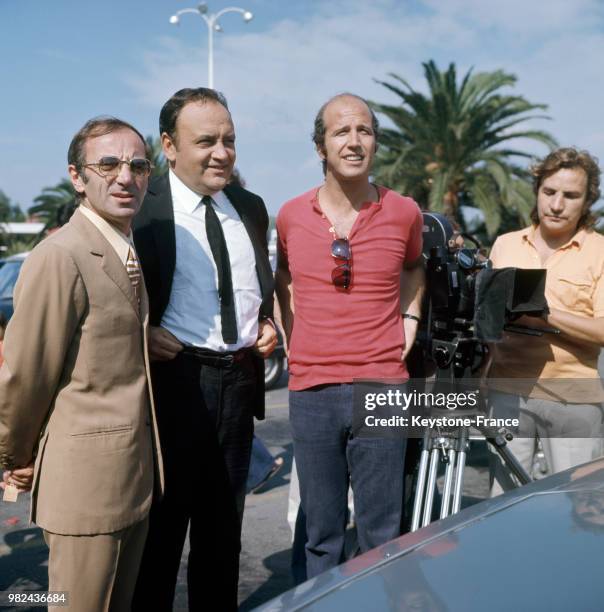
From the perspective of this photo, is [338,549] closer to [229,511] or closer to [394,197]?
[229,511]

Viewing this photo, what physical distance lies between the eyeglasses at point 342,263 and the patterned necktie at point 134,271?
72 cm

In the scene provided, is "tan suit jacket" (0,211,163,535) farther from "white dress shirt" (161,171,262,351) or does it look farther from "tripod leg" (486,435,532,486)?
"tripod leg" (486,435,532,486)

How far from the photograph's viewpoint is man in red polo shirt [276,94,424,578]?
8.43 feet

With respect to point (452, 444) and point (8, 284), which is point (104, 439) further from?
point (8, 284)

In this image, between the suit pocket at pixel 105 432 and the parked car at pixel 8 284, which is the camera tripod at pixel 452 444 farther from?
the parked car at pixel 8 284

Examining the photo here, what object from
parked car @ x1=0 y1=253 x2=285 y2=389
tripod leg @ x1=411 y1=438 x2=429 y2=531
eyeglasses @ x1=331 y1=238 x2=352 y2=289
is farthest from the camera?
parked car @ x1=0 y1=253 x2=285 y2=389

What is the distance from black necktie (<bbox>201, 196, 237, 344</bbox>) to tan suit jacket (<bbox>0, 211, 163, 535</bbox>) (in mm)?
473

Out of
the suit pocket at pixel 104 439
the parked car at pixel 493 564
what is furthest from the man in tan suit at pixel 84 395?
the parked car at pixel 493 564

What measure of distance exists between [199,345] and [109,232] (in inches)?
21.4

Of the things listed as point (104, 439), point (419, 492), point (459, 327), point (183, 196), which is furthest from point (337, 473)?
point (183, 196)

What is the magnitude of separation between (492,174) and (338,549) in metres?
14.2

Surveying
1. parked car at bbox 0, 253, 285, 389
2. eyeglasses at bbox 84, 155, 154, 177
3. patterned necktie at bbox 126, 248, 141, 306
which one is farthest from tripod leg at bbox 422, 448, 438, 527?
parked car at bbox 0, 253, 285, 389

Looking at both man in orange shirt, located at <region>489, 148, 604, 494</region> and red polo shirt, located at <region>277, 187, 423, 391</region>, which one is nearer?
red polo shirt, located at <region>277, 187, 423, 391</region>

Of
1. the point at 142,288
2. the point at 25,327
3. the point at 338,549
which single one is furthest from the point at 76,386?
the point at 338,549
